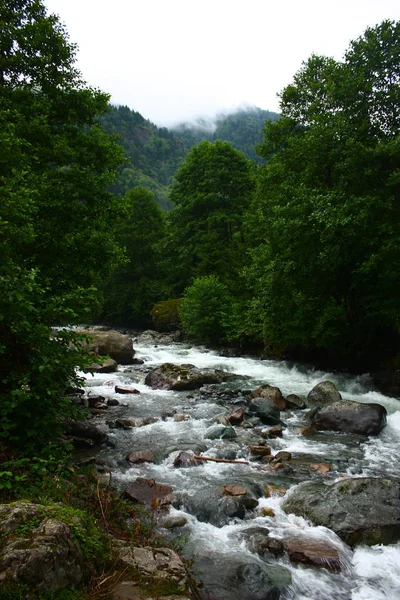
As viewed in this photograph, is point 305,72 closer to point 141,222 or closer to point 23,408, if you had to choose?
point 23,408

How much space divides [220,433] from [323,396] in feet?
15.1

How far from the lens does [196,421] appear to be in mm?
10680

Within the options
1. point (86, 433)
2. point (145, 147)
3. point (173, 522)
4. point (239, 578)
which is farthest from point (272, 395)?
point (145, 147)

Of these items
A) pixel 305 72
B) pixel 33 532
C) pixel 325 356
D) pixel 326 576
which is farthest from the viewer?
pixel 305 72

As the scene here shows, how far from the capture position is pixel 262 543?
5.01 metres

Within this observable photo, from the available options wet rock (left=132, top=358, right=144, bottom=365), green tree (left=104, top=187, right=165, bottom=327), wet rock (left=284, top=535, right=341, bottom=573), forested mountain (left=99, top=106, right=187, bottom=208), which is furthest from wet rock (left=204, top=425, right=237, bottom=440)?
forested mountain (left=99, top=106, right=187, bottom=208)

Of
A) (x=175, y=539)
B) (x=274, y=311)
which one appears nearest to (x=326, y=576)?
(x=175, y=539)

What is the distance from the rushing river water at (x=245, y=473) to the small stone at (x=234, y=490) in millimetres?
162

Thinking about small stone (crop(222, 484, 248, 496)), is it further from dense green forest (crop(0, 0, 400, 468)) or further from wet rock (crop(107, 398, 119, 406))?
wet rock (crop(107, 398, 119, 406))

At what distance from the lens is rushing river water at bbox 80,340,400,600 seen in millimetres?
4414

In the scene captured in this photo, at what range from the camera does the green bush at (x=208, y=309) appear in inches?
992

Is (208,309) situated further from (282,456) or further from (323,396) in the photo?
(282,456)

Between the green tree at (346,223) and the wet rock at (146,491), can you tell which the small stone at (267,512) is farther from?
the green tree at (346,223)

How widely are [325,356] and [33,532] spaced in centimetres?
1616
